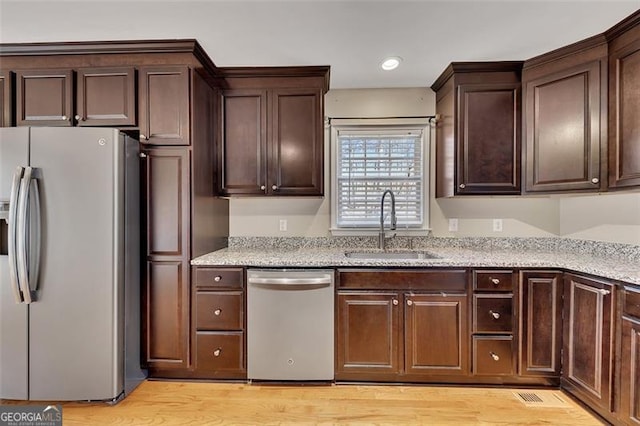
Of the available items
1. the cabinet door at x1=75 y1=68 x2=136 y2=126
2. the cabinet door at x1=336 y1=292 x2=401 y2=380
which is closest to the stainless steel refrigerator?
the cabinet door at x1=75 y1=68 x2=136 y2=126

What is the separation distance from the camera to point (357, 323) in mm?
2119

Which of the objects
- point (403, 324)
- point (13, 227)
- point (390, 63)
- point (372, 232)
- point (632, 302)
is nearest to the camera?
point (632, 302)

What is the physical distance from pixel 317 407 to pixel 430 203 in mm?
1936

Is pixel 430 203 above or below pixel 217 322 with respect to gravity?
above

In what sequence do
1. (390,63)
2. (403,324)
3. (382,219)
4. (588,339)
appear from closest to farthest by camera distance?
(588,339), (403,324), (390,63), (382,219)

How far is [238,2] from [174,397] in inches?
99.6

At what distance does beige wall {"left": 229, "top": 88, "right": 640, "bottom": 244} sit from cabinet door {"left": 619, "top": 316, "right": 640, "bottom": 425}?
3.93ft

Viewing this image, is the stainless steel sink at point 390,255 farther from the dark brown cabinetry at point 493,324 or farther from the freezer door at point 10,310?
the freezer door at point 10,310

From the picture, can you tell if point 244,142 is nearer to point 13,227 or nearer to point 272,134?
point 272,134

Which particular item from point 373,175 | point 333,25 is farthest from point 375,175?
point 333,25

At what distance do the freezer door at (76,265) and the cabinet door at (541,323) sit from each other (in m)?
2.70

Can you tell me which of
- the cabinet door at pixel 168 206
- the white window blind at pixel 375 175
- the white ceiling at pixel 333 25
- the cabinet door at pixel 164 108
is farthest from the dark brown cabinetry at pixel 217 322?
the white ceiling at pixel 333 25

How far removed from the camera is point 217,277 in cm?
215

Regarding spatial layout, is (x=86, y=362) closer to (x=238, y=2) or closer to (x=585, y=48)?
(x=238, y=2)
